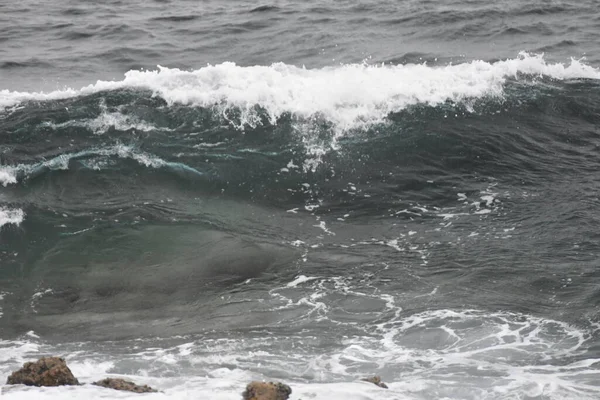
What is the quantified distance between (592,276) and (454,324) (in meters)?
2.15

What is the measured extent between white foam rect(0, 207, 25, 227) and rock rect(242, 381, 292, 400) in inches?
252

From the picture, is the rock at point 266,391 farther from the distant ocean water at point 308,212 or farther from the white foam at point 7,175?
the white foam at point 7,175

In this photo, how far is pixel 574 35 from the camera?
20094mm

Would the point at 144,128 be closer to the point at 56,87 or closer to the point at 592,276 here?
the point at 56,87

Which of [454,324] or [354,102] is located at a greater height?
[354,102]

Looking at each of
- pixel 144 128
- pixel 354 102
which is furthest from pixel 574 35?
pixel 144 128

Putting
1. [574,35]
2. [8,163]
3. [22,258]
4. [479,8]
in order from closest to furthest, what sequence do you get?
[22,258] < [8,163] < [574,35] < [479,8]

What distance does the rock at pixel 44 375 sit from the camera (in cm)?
671

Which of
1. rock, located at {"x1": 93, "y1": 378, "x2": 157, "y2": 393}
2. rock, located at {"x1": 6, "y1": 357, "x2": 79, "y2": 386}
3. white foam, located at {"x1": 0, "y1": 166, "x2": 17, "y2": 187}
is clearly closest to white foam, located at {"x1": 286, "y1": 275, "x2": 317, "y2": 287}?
rock, located at {"x1": 93, "y1": 378, "x2": 157, "y2": 393}

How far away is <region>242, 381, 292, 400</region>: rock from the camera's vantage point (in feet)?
21.5

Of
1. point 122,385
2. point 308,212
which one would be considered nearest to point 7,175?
point 308,212

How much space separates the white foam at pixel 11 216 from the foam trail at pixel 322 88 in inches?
155

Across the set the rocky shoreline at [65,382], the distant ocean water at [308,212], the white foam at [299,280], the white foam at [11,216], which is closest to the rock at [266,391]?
the rocky shoreline at [65,382]

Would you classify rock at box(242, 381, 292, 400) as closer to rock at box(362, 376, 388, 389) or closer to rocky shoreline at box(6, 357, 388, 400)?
rocky shoreline at box(6, 357, 388, 400)
